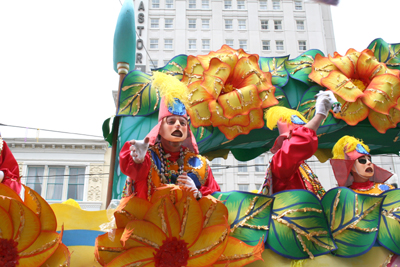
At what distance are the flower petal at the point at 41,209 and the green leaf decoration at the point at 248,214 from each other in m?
1.04

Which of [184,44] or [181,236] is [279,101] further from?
[184,44]

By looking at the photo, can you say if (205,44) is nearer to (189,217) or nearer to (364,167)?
(364,167)

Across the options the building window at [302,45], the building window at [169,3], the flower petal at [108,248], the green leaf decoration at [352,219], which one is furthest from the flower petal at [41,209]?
the building window at [169,3]

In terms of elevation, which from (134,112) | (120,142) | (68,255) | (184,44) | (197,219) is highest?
(184,44)

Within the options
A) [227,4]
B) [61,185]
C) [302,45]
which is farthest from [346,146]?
[227,4]

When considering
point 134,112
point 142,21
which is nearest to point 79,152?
point 142,21

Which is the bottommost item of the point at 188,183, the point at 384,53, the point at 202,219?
the point at 202,219

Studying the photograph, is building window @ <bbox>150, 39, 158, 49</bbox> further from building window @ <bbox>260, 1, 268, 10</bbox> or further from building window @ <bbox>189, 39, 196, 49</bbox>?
building window @ <bbox>260, 1, 268, 10</bbox>

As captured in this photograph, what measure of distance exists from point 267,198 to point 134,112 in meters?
1.57

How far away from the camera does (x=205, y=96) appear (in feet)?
11.6

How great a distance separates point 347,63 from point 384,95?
0.48 m

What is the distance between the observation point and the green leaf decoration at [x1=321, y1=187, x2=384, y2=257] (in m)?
2.57

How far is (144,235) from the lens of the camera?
2.27 metres

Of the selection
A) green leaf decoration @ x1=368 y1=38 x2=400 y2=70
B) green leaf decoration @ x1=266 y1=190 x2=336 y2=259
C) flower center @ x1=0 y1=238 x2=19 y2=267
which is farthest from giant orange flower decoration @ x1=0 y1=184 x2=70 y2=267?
green leaf decoration @ x1=368 y1=38 x2=400 y2=70
